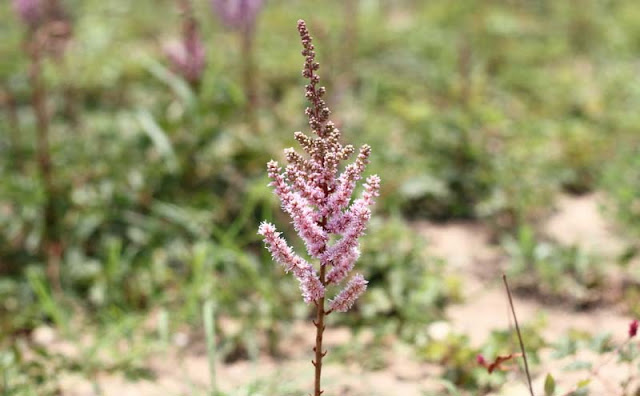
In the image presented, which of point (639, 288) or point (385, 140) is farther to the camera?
point (385, 140)

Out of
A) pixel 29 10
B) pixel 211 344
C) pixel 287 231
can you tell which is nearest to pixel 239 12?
pixel 29 10

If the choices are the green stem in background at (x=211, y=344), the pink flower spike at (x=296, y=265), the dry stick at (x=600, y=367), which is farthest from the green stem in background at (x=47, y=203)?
the dry stick at (x=600, y=367)

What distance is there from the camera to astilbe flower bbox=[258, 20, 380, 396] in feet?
5.82

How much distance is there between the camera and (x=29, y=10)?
14.5 feet

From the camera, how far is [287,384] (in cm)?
289

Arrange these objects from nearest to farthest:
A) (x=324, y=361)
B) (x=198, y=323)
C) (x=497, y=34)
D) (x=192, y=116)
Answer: (x=324, y=361) → (x=198, y=323) → (x=192, y=116) → (x=497, y=34)

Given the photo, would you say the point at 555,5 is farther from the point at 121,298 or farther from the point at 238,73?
the point at 121,298

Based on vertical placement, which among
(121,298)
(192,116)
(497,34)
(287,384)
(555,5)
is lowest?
(287,384)

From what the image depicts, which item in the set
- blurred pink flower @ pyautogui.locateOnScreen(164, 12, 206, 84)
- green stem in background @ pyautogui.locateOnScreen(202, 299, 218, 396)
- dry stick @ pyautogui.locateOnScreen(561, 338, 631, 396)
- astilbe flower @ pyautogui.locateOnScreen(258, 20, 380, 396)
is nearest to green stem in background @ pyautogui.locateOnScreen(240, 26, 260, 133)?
blurred pink flower @ pyautogui.locateOnScreen(164, 12, 206, 84)

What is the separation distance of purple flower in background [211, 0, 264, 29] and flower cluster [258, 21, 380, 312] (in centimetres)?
282

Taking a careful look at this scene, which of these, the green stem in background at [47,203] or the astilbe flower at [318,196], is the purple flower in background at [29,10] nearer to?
the green stem in background at [47,203]

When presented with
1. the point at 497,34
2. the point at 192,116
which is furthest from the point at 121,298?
the point at 497,34

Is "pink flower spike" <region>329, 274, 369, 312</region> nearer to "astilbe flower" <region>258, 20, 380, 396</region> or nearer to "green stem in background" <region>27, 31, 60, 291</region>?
"astilbe flower" <region>258, 20, 380, 396</region>

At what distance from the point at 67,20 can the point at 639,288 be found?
4022 millimetres
